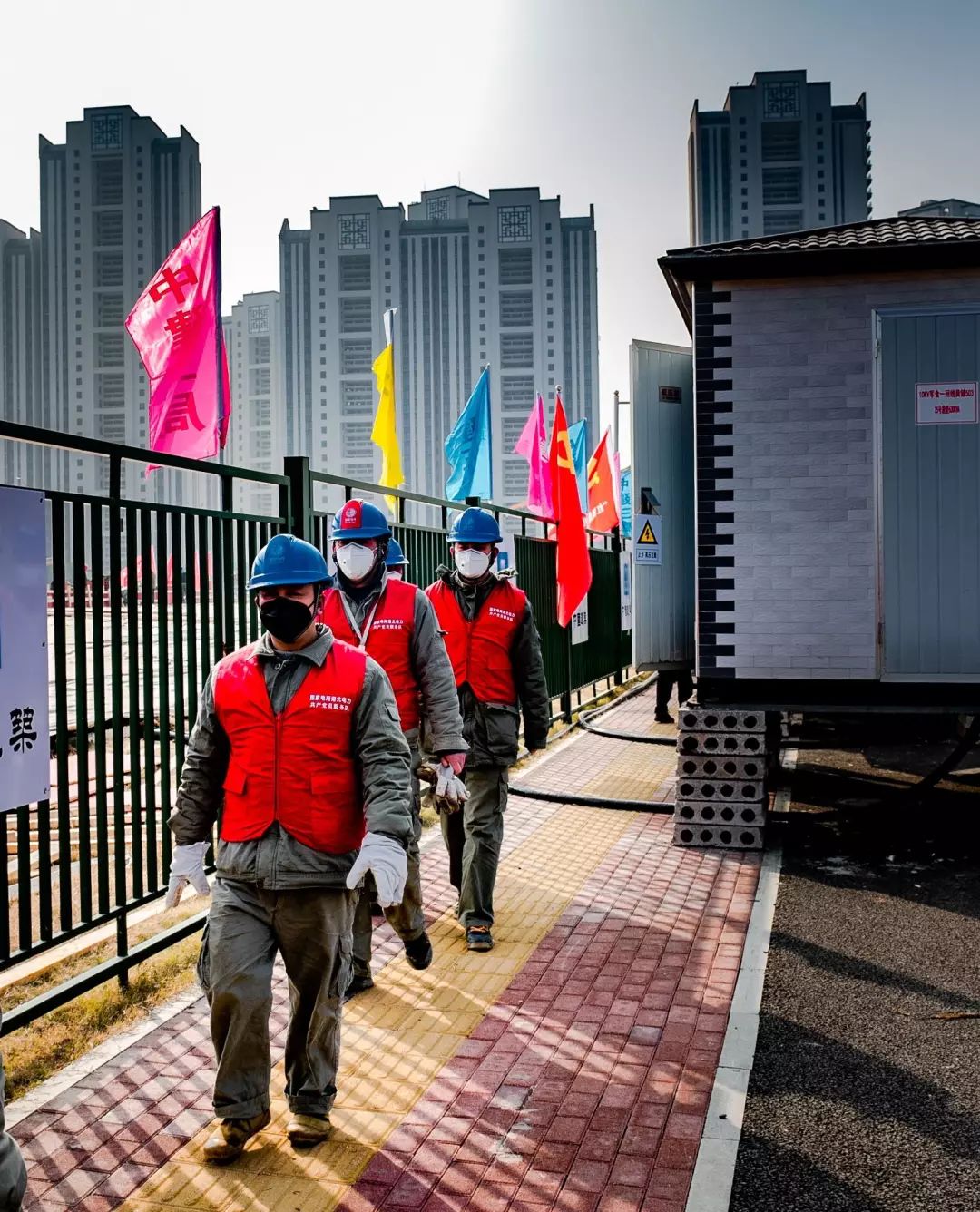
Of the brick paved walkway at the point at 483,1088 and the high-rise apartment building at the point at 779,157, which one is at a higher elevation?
the high-rise apartment building at the point at 779,157

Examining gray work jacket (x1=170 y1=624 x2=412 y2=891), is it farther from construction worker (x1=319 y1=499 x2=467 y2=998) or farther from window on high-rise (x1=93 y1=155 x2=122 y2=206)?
window on high-rise (x1=93 y1=155 x2=122 y2=206)

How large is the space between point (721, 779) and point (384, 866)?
5406 millimetres

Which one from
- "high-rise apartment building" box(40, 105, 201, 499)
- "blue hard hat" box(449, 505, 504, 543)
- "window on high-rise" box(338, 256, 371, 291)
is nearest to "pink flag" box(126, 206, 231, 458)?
"blue hard hat" box(449, 505, 504, 543)

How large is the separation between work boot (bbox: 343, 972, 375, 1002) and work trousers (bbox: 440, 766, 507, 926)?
0.81 m

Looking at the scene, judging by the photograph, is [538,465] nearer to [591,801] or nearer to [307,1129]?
[591,801]

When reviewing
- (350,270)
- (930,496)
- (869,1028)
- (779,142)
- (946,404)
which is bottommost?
(869,1028)

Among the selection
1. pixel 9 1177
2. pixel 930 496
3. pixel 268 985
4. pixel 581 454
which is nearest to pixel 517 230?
pixel 581 454

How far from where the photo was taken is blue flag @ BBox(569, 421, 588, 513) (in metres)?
21.5

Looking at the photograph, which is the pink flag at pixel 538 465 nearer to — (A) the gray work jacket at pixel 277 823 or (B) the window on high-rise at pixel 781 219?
(A) the gray work jacket at pixel 277 823

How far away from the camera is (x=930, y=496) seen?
8.79 metres

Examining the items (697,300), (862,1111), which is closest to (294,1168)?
(862,1111)

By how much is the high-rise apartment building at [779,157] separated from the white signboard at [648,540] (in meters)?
147

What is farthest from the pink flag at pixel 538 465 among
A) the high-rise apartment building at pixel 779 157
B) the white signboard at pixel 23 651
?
the high-rise apartment building at pixel 779 157

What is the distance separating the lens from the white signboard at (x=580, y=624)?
15.7 metres
